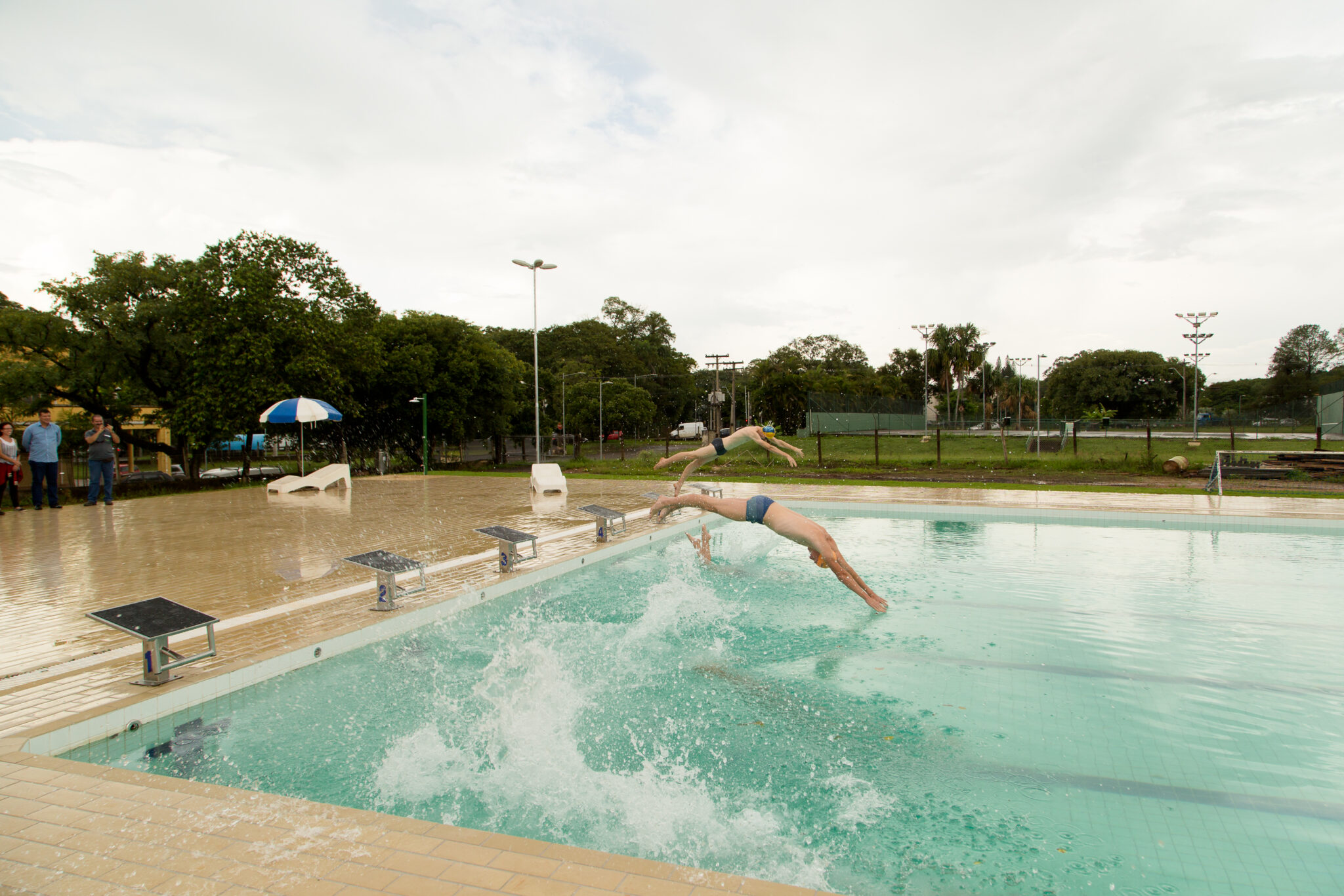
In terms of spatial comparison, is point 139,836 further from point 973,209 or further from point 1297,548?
point 973,209

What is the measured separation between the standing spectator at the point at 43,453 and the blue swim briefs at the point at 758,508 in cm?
1322

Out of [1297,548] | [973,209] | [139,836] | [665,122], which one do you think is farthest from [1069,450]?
[139,836]

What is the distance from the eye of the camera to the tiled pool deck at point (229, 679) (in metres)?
2.30

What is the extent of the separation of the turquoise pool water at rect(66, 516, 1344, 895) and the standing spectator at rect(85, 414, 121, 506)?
38.5ft

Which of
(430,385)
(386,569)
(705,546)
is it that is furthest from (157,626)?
(430,385)

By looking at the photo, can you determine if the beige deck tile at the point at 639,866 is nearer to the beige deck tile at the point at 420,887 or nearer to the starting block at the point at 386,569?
the beige deck tile at the point at 420,887

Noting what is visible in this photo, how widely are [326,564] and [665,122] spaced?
1313cm

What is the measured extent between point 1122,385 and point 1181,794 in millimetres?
72373

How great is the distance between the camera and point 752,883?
89.9 inches

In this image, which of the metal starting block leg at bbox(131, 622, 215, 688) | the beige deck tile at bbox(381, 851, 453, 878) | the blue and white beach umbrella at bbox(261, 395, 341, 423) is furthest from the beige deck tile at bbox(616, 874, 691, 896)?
the blue and white beach umbrella at bbox(261, 395, 341, 423)

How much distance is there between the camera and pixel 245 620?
5582 mm

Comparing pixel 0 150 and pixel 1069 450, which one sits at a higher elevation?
pixel 0 150

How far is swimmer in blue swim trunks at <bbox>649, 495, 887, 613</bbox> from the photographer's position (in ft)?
20.5

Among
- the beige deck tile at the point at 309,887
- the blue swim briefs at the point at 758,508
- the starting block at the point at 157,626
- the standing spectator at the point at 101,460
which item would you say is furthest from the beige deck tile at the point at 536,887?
the standing spectator at the point at 101,460
